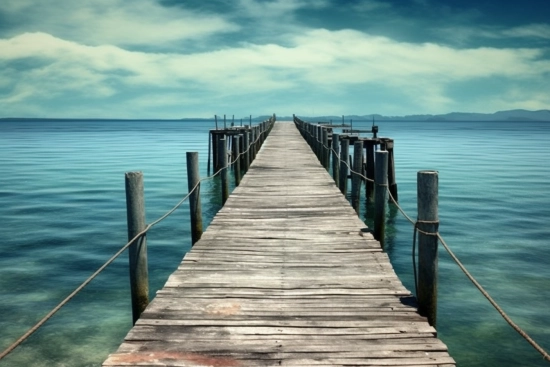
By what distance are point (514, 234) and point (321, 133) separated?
24.8 ft

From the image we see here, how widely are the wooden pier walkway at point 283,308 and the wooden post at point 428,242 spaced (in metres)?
0.19

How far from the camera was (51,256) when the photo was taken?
37.4 feet

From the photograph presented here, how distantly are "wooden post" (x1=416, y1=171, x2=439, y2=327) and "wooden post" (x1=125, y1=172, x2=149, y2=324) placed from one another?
282 centimetres

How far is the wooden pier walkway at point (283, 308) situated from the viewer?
143 inches

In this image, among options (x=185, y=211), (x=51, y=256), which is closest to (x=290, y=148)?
(x=185, y=211)

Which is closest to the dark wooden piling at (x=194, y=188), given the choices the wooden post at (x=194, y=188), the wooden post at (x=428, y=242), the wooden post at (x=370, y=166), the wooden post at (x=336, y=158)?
the wooden post at (x=194, y=188)

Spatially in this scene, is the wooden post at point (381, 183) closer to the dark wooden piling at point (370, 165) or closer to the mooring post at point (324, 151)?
the mooring post at point (324, 151)

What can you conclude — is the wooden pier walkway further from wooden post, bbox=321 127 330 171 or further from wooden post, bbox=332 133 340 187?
wooden post, bbox=321 127 330 171

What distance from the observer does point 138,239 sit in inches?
197

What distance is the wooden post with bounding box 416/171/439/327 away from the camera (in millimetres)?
4516

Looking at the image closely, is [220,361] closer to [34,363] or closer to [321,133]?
[34,363]

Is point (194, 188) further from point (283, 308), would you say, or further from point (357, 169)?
point (357, 169)

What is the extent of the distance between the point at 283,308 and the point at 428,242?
1.51m

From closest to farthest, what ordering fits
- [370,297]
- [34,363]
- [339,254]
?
1. [370,297]
2. [339,254]
3. [34,363]
